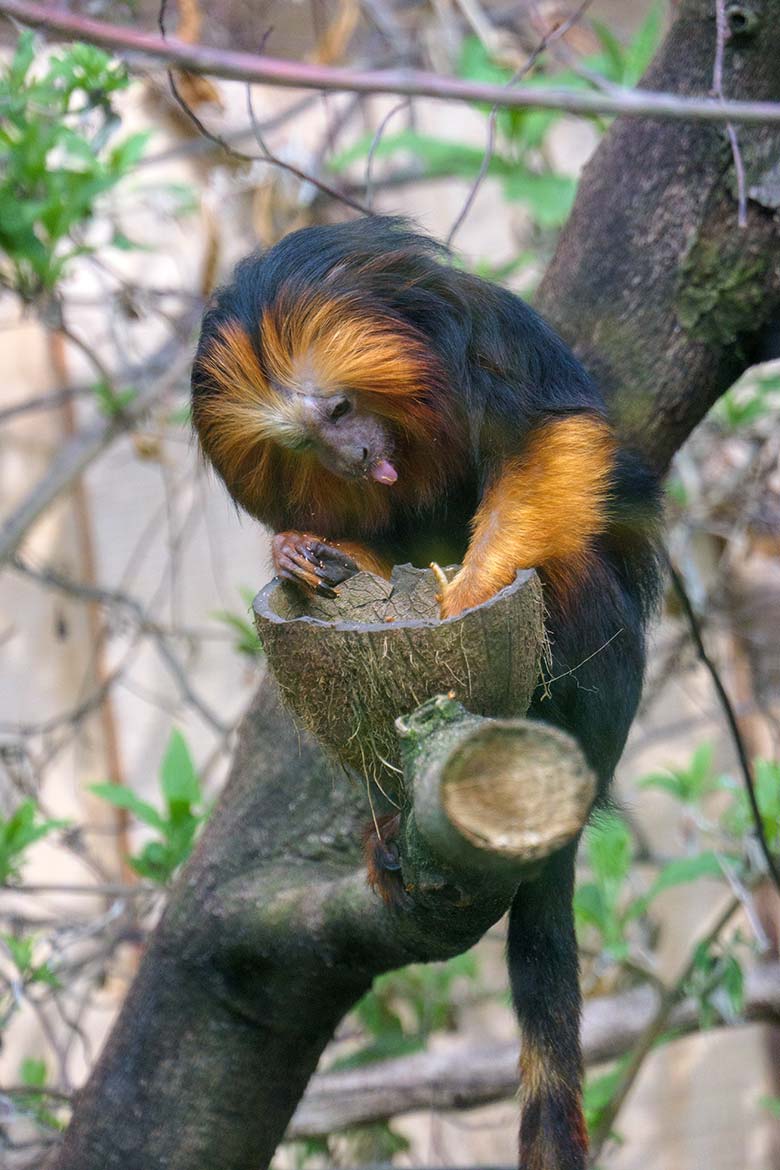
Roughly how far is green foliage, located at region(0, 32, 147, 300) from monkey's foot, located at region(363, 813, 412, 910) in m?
1.89

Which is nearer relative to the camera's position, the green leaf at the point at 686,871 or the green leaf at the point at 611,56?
the green leaf at the point at 686,871

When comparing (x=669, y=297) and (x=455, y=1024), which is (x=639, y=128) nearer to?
(x=669, y=297)

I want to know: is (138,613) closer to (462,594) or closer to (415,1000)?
(415,1000)

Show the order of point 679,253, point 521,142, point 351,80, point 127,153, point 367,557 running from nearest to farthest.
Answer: point 351,80 < point 367,557 < point 679,253 < point 127,153 < point 521,142

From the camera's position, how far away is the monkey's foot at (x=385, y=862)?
1927 millimetres

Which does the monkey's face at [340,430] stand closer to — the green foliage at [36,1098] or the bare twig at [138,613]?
the green foliage at [36,1098]

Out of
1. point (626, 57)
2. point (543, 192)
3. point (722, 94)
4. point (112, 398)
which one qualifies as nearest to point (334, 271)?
point (722, 94)

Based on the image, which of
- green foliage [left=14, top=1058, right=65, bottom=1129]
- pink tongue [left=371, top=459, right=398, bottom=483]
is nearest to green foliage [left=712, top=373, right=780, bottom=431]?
pink tongue [left=371, top=459, right=398, bottom=483]

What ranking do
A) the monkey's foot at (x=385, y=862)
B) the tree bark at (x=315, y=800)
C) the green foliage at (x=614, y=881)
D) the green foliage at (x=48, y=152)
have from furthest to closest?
the green foliage at (x=614, y=881) < the green foliage at (x=48, y=152) < the tree bark at (x=315, y=800) < the monkey's foot at (x=385, y=862)

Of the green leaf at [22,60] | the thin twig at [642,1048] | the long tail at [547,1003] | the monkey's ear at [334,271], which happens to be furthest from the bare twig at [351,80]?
the thin twig at [642,1048]

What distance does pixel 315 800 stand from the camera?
2.54 meters

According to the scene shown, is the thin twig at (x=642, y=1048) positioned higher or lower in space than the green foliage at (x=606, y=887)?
lower

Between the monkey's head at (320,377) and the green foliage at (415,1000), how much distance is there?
78.3 inches

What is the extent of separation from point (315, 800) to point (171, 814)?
650 millimetres
